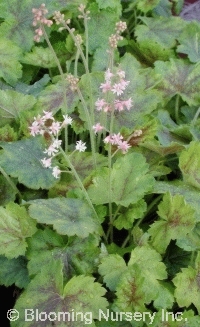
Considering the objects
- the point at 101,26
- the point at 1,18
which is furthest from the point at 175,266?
the point at 1,18

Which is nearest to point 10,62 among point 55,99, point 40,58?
point 40,58

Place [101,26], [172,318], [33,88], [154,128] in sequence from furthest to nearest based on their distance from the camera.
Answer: [101,26] < [33,88] < [154,128] < [172,318]

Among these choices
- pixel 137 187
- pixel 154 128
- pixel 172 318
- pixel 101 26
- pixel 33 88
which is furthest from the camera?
pixel 101 26

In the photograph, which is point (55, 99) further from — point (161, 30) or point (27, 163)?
point (161, 30)

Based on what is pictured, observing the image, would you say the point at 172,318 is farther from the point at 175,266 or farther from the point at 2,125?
the point at 2,125

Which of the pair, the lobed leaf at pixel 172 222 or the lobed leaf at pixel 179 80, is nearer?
the lobed leaf at pixel 172 222

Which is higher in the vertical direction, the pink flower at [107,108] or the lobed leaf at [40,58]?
the pink flower at [107,108]

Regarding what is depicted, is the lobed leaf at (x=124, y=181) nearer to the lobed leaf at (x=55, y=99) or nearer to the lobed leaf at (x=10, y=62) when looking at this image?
the lobed leaf at (x=55, y=99)

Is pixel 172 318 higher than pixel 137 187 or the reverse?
the reverse

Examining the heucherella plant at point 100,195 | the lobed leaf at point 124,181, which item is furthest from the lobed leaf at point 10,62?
the lobed leaf at point 124,181
